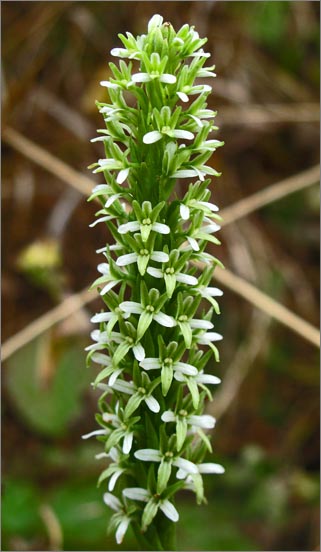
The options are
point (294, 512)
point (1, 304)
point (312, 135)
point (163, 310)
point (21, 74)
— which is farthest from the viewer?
point (312, 135)

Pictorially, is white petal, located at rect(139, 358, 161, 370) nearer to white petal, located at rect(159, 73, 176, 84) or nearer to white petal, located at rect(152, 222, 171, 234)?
white petal, located at rect(152, 222, 171, 234)

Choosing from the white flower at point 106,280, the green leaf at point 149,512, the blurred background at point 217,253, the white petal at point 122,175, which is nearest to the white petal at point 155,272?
the white flower at point 106,280

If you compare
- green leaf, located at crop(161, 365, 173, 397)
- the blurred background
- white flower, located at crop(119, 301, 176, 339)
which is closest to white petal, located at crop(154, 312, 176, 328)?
white flower, located at crop(119, 301, 176, 339)

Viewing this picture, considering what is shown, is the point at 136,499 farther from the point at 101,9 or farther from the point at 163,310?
the point at 101,9

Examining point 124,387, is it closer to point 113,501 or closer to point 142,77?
point 113,501

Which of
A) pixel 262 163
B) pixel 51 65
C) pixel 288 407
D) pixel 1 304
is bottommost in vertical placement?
pixel 288 407

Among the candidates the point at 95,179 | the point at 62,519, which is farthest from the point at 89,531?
the point at 95,179
